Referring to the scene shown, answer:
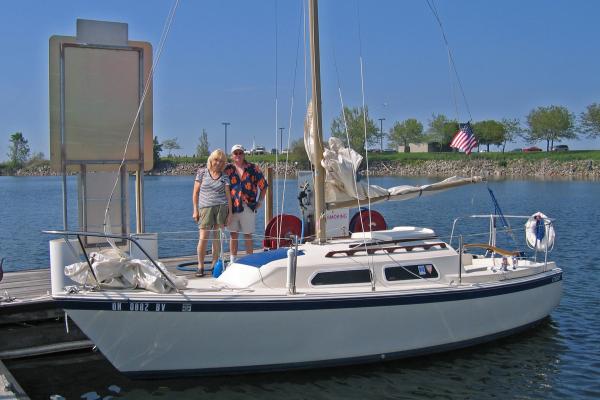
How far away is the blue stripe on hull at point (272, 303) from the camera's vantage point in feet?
26.2

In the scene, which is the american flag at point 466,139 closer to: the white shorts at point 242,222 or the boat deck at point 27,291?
the white shorts at point 242,222

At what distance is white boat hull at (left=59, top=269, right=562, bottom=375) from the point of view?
8.12 m

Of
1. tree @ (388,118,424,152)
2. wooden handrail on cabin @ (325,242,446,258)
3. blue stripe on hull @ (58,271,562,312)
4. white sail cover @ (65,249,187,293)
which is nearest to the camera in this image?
blue stripe on hull @ (58,271,562,312)

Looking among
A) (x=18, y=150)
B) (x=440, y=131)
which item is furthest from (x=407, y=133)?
(x=18, y=150)

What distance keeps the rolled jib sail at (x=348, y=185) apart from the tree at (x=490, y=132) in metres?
99.0

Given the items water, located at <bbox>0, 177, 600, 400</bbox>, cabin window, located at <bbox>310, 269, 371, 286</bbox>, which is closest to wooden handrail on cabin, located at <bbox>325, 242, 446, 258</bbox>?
cabin window, located at <bbox>310, 269, 371, 286</bbox>

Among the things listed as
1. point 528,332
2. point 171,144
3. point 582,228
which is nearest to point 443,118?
point 171,144

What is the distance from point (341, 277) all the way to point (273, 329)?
1.28 meters

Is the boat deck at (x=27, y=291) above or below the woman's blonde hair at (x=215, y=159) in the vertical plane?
below

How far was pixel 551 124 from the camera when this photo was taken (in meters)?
107

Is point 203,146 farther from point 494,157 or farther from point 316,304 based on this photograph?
point 316,304

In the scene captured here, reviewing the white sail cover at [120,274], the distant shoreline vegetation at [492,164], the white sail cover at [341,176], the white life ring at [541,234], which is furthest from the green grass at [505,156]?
the white sail cover at [120,274]

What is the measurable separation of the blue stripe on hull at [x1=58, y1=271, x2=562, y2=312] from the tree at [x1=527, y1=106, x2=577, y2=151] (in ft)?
347

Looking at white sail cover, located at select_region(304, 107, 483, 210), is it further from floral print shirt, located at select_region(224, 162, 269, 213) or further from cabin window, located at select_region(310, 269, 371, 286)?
cabin window, located at select_region(310, 269, 371, 286)
